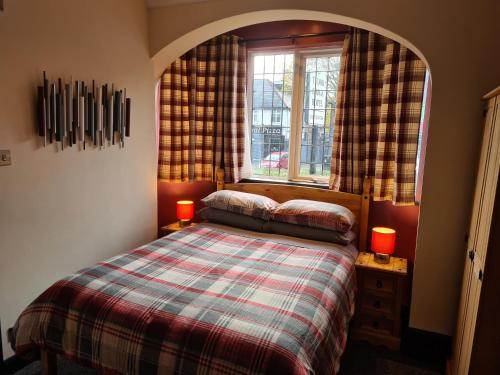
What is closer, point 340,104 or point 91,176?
point 91,176

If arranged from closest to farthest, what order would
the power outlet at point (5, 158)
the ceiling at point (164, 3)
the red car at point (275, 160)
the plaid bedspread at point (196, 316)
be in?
the plaid bedspread at point (196, 316), the power outlet at point (5, 158), the ceiling at point (164, 3), the red car at point (275, 160)

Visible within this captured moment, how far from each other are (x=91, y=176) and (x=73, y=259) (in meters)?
0.61

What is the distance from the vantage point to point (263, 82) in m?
3.34

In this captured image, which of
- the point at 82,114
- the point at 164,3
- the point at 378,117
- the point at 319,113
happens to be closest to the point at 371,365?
the point at 378,117

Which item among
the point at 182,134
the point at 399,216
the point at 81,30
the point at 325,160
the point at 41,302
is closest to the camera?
the point at 41,302

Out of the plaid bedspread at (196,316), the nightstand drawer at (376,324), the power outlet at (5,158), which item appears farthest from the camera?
the nightstand drawer at (376,324)

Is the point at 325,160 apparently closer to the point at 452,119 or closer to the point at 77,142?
the point at 452,119

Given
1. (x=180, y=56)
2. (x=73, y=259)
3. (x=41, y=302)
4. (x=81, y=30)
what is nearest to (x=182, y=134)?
(x=180, y=56)

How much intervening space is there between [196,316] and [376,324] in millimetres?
1572

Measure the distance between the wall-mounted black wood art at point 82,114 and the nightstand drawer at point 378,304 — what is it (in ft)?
7.33

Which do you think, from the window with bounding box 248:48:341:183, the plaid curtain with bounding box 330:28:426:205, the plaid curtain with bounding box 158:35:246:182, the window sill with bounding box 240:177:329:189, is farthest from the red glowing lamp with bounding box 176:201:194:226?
the plaid curtain with bounding box 330:28:426:205

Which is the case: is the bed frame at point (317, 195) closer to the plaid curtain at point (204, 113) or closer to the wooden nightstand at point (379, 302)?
the plaid curtain at point (204, 113)

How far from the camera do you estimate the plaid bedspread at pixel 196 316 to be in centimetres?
136

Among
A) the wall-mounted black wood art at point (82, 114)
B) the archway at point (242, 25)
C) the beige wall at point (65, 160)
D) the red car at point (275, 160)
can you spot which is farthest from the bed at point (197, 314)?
the archway at point (242, 25)
